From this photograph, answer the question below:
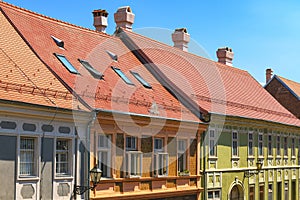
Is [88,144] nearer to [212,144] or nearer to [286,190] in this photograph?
[212,144]

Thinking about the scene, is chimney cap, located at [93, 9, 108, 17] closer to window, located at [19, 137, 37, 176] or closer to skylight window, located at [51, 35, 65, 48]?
skylight window, located at [51, 35, 65, 48]

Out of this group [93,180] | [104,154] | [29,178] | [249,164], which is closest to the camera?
[29,178]

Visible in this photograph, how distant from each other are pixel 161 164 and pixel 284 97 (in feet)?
73.8

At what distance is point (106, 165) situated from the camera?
1819 cm

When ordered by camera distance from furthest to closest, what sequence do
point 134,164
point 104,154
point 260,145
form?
point 260,145 → point 134,164 → point 104,154

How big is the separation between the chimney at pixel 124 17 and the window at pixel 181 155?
7176mm

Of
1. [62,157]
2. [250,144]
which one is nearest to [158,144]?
[62,157]

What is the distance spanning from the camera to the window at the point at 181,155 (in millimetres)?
21984

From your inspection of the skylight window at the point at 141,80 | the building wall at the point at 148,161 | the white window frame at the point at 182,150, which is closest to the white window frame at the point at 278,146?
the building wall at the point at 148,161

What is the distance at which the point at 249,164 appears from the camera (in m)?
28.5

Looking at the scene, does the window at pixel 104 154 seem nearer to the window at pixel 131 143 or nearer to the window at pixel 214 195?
the window at pixel 131 143

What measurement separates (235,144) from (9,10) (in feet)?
40.5

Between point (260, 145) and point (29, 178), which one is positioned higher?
point (260, 145)

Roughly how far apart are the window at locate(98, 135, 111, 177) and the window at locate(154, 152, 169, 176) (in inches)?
104
